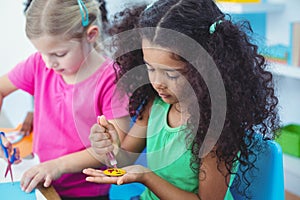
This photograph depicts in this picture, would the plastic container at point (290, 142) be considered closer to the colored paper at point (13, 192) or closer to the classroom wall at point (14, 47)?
the classroom wall at point (14, 47)

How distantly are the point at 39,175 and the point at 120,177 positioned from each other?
0.20m

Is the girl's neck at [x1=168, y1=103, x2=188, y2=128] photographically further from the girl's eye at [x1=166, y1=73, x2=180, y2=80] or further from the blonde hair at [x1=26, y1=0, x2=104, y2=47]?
the blonde hair at [x1=26, y1=0, x2=104, y2=47]

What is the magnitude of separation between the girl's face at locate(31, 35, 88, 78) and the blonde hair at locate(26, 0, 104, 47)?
0.01 m

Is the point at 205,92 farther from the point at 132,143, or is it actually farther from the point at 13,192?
the point at 13,192

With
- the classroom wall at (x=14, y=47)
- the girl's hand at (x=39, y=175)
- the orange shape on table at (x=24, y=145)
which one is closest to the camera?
the girl's hand at (x=39, y=175)

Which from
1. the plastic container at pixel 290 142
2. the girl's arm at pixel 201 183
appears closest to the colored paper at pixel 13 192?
the girl's arm at pixel 201 183

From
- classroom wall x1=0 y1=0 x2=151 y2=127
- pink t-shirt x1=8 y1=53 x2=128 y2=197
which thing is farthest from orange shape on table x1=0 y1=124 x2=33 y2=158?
classroom wall x1=0 y1=0 x2=151 y2=127

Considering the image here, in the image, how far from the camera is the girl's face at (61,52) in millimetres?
969

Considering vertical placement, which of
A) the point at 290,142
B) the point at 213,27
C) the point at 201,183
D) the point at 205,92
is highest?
the point at 213,27

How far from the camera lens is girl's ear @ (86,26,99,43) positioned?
103cm

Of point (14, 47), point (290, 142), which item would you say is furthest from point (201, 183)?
point (14, 47)

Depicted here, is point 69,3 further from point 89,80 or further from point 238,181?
point 238,181

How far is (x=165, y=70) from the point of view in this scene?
0.78m

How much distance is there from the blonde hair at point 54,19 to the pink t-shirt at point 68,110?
0.12m
